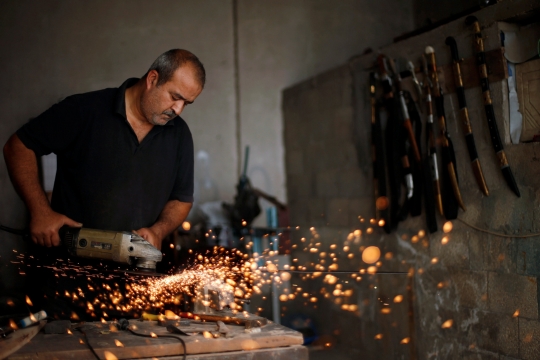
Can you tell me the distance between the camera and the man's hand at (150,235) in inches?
95.7

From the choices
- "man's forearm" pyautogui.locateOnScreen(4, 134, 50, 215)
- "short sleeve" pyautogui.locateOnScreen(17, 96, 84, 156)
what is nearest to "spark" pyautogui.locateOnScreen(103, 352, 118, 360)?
"man's forearm" pyautogui.locateOnScreen(4, 134, 50, 215)

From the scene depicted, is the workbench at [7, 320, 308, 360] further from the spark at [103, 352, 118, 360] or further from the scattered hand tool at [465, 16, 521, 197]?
the scattered hand tool at [465, 16, 521, 197]

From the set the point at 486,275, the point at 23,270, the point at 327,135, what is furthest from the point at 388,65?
the point at 23,270

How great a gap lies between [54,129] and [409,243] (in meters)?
2.19

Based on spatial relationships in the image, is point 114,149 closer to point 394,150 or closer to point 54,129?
point 54,129

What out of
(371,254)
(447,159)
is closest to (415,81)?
(447,159)

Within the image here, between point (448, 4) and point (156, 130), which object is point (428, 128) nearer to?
point (156, 130)

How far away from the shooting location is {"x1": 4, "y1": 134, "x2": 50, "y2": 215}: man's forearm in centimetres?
242

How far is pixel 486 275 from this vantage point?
284 centimetres

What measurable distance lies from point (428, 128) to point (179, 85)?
1461mm

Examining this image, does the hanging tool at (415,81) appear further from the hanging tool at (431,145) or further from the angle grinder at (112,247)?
the angle grinder at (112,247)

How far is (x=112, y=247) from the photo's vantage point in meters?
2.16

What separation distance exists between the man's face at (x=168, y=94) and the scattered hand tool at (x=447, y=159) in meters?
1.36

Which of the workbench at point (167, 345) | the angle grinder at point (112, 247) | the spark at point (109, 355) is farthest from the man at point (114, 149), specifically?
the spark at point (109, 355)
